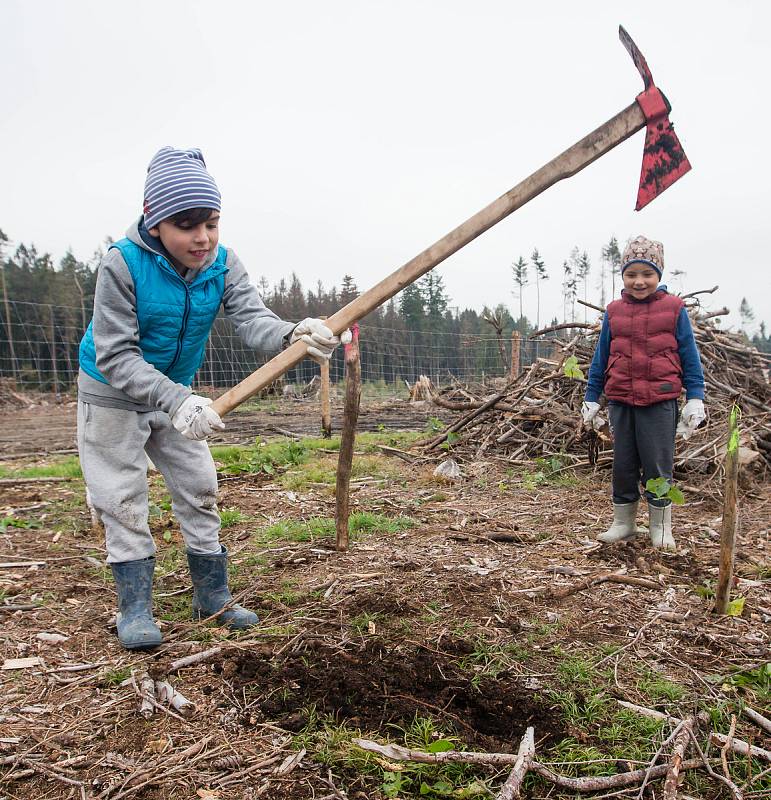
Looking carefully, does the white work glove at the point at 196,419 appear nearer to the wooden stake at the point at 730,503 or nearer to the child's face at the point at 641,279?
the wooden stake at the point at 730,503

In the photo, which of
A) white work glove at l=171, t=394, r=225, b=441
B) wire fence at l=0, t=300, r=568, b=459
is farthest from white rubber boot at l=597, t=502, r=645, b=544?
wire fence at l=0, t=300, r=568, b=459

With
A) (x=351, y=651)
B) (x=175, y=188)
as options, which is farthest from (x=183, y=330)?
(x=351, y=651)

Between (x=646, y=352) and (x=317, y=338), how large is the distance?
2.33 m

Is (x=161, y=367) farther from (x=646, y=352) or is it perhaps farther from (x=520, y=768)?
(x=646, y=352)

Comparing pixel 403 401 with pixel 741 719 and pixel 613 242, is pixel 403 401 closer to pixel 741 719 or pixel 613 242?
pixel 741 719

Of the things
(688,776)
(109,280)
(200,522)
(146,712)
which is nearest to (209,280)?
(109,280)

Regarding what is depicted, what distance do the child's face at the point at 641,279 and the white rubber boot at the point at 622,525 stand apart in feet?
4.49

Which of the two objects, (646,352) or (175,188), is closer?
(175,188)

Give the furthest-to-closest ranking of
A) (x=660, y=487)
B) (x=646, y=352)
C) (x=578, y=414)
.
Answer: (x=578, y=414)
(x=646, y=352)
(x=660, y=487)

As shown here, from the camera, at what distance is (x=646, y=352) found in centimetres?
392

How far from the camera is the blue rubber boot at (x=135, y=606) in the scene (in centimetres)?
257

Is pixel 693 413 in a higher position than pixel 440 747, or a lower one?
higher

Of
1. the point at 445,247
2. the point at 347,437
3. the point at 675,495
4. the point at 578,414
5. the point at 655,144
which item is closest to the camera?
the point at 445,247

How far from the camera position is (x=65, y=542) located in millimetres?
4336
